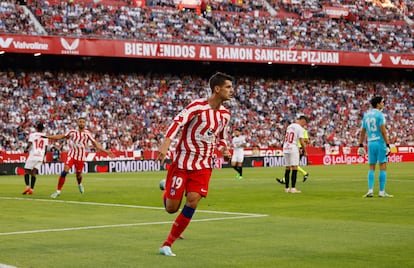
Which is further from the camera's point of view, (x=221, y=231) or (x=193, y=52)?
(x=193, y=52)

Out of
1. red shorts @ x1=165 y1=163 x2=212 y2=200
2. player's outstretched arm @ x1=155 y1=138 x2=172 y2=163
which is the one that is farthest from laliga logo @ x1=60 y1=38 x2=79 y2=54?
player's outstretched arm @ x1=155 y1=138 x2=172 y2=163

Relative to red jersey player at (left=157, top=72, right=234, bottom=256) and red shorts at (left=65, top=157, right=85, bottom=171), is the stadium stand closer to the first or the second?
red shorts at (left=65, top=157, right=85, bottom=171)

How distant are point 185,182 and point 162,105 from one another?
1687 inches

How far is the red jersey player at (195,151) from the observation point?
10977 mm

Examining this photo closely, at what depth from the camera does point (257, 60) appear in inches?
2240

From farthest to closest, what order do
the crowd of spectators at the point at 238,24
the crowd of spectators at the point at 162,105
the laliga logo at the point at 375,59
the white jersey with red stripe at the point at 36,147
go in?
the laliga logo at the point at 375,59 → the crowd of spectators at the point at 238,24 → the crowd of spectators at the point at 162,105 → the white jersey with red stripe at the point at 36,147

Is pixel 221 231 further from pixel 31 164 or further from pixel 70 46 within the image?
pixel 70 46

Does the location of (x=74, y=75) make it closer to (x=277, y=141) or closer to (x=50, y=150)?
(x=50, y=150)

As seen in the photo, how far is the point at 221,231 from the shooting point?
13.5 metres

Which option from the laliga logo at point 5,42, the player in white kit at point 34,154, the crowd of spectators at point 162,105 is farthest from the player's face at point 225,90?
the laliga logo at point 5,42

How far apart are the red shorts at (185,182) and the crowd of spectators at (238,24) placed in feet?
133

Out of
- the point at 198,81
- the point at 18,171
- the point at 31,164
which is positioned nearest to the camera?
the point at 31,164

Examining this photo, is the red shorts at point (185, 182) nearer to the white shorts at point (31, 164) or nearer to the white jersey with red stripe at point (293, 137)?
the white jersey with red stripe at point (293, 137)

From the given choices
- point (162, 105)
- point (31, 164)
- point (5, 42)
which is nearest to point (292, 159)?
point (31, 164)
